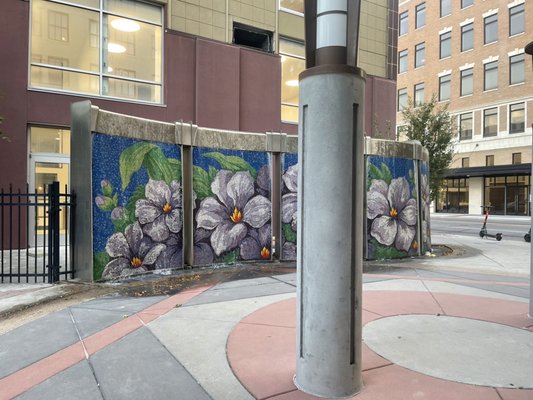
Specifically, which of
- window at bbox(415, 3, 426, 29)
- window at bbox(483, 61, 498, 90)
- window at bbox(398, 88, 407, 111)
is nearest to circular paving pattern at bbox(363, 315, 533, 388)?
window at bbox(483, 61, 498, 90)

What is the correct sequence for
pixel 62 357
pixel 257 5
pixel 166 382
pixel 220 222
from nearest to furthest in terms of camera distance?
pixel 166 382 < pixel 62 357 < pixel 220 222 < pixel 257 5

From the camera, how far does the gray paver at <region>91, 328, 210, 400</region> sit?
3.40m

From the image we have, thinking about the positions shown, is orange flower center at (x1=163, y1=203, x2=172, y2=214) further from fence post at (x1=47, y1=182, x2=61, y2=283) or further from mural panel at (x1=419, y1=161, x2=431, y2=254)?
mural panel at (x1=419, y1=161, x2=431, y2=254)

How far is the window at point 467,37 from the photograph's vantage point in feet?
129

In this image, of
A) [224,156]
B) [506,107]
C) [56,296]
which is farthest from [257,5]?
[506,107]

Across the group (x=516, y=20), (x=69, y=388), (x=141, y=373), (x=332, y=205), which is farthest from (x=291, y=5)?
(x=516, y=20)

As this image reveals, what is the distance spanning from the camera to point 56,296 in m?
6.32

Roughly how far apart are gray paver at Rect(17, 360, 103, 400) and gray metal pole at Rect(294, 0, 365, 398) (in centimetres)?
170

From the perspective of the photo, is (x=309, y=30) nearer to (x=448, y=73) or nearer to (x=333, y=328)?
(x=333, y=328)

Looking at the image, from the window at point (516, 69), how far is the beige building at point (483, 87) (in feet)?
0.23

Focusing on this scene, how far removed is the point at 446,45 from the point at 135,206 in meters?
42.0

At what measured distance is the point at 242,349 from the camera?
14.1 feet

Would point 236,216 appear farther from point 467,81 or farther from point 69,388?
→ point 467,81

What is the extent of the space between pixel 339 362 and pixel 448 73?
43822mm
